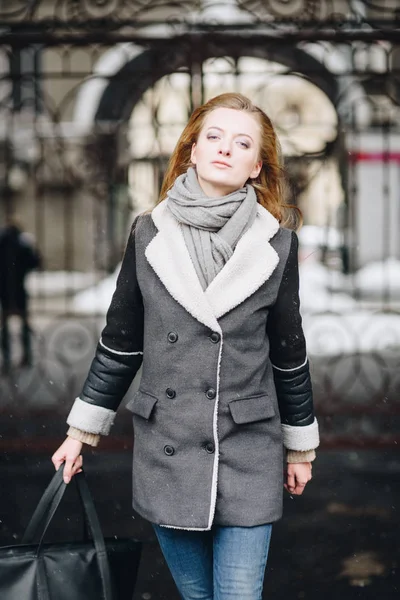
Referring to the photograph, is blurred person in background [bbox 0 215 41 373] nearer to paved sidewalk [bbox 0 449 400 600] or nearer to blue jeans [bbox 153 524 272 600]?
paved sidewalk [bbox 0 449 400 600]

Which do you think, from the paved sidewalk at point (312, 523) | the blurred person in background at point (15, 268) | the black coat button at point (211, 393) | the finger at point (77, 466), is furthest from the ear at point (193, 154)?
the blurred person in background at point (15, 268)

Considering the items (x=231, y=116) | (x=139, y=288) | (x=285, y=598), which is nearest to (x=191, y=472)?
(x=139, y=288)

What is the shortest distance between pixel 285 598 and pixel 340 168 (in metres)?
5.71

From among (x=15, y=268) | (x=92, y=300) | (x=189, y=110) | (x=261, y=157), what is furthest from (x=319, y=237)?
(x=261, y=157)

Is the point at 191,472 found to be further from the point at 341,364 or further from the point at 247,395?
the point at 341,364

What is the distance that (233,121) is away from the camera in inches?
87.7

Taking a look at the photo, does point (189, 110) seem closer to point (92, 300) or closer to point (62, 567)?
point (62, 567)

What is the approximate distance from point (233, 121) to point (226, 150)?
90 mm

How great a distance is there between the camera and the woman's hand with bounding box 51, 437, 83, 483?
2.27 metres

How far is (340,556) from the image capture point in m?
4.00

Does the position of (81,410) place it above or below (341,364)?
above

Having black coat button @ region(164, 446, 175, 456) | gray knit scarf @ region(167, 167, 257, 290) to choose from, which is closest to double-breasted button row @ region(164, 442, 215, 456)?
black coat button @ region(164, 446, 175, 456)

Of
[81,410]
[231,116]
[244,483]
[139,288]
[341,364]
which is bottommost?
[341,364]

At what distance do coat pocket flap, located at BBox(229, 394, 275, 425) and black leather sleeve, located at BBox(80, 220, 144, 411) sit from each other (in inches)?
12.8
